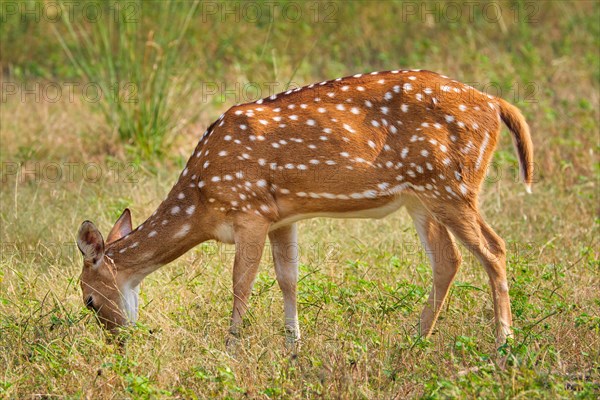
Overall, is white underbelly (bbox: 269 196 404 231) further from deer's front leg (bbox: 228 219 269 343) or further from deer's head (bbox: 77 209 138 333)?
deer's head (bbox: 77 209 138 333)

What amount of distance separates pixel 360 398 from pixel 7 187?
5.10 m

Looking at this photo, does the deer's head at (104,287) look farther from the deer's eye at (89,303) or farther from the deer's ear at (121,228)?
the deer's ear at (121,228)

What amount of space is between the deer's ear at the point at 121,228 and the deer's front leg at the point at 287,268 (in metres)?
0.93

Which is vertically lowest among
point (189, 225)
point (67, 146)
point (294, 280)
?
point (67, 146)

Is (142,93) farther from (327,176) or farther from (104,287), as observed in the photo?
(327,176)

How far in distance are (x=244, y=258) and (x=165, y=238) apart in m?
0.55

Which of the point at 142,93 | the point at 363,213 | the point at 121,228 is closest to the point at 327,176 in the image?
the point at 363,213

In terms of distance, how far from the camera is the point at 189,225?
6336 millimetres

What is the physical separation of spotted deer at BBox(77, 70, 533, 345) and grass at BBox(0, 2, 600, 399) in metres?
0.30

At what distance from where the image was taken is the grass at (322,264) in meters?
5.46

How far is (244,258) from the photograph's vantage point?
6152mm

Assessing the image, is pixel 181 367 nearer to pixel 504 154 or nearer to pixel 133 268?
pixel 133 268

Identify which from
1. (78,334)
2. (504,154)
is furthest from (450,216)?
(504,154)

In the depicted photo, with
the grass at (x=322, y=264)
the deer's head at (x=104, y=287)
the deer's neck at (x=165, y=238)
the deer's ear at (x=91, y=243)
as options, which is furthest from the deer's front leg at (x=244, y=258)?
the deer's ear at (x=91, y=243)
